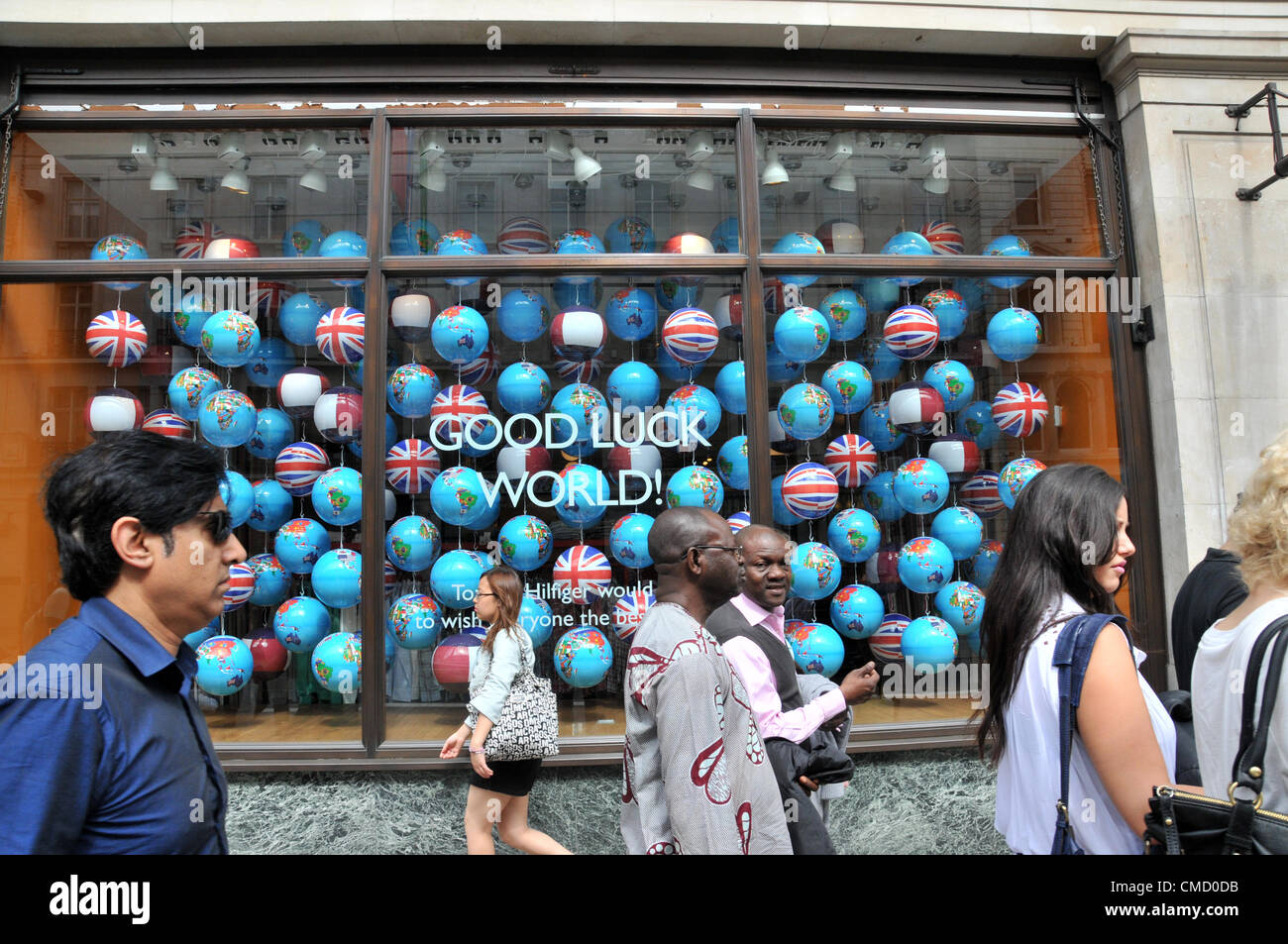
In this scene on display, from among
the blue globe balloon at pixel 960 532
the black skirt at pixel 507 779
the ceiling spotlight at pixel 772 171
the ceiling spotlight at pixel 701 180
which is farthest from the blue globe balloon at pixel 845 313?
the black skirt at pixel 507 779

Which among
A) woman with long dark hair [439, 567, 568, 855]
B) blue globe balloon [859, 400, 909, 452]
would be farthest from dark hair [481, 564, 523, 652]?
blue globe balloon [859, 400, 909, 452]

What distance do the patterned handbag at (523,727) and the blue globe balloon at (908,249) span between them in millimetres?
3238

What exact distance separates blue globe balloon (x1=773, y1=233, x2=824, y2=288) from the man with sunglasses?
12.5ft


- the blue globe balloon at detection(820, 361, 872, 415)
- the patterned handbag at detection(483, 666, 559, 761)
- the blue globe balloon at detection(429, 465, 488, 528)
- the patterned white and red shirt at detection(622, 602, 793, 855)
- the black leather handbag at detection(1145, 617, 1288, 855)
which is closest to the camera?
the black leather handbag at detection(1145, 617, 1288, 855)

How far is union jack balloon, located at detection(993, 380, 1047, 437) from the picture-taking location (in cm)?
486

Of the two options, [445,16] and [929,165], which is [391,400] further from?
[929,165]

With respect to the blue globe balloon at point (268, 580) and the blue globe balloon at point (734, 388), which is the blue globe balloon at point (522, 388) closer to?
the blue globe balloon at point (734, 388)

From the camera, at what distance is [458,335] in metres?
4.65

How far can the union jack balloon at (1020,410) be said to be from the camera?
4863mm

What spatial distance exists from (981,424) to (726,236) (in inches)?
76.8

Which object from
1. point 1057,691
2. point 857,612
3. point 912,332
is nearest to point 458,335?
point 912,332

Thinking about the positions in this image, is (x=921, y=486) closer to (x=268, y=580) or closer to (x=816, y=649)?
(x=816, y=649)

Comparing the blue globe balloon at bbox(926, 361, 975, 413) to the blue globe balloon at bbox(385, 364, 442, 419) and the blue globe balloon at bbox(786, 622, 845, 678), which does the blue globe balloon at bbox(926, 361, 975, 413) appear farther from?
the blue globe balloon at bbox(385, 364, 442, 419)

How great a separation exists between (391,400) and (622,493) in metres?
1.43
